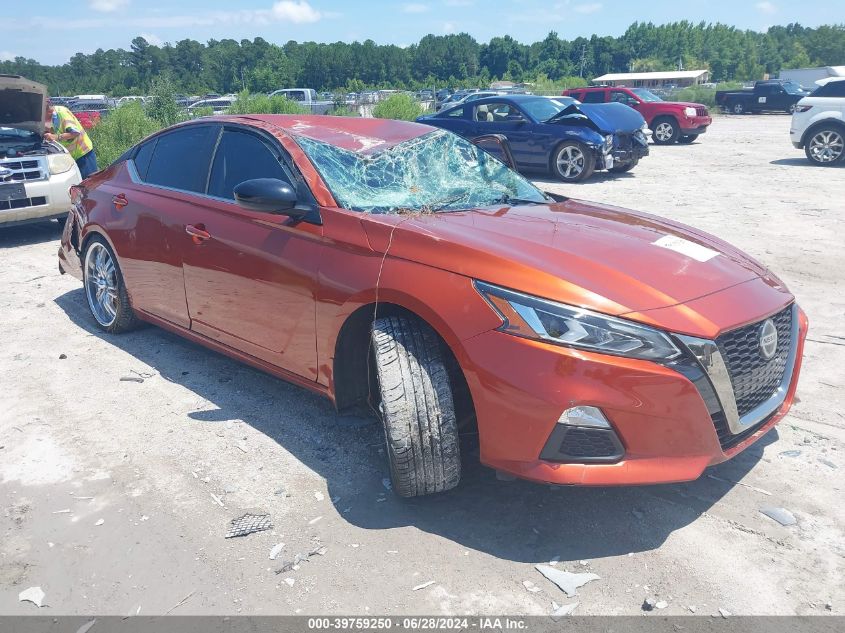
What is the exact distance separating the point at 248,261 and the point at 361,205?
0.74 metres

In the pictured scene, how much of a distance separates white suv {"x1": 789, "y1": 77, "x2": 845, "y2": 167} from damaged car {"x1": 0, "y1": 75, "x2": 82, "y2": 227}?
13.4 m

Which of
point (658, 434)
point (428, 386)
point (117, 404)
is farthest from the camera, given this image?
point (117, 404)

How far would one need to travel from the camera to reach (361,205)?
357 cm

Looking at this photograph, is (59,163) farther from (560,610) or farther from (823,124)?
(823,124)

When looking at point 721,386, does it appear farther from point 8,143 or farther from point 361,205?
point 8,143

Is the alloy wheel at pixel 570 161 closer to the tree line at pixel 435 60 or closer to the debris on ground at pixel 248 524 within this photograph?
the debris on ground at pixel 248 524

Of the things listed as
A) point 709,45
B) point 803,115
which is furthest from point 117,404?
point 709,45

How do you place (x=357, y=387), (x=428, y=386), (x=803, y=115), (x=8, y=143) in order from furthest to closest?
1. (x=803, y=115)
2. (x=8, y=143)
3. (x=357, y=387)
4. (x=428, y=386)

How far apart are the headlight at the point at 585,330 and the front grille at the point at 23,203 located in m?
7.83

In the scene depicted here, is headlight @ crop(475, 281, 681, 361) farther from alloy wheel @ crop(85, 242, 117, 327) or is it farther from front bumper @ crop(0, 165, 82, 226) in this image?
front bumper @ crop(0, 165, 82, 226)

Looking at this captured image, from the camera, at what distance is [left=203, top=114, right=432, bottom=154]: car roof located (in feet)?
13.2

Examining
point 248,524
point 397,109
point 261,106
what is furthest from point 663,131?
point 248,524

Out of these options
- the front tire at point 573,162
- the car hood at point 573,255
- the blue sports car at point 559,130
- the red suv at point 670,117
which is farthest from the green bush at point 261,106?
the car hood at point 573,255

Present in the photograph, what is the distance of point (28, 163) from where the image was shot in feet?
28.5
